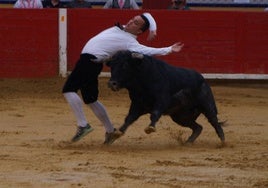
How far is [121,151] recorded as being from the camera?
368 inches

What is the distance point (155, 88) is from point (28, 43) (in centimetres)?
615

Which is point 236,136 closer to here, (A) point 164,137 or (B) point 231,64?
(A) point 164,137

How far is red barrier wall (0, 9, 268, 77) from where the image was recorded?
49.9ft

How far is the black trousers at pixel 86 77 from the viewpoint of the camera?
9430 millimetres

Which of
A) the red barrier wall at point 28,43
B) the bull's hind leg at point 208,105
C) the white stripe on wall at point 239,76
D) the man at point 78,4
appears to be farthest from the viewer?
the white stripe on wall at point 239,76

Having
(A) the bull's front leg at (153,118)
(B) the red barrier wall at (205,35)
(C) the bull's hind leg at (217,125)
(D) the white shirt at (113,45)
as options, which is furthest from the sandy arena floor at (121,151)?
(B) the red barrier wall at (205,35)

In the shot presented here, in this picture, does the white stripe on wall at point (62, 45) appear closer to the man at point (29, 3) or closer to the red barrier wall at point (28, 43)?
the red barrier wall at point (28, 43)

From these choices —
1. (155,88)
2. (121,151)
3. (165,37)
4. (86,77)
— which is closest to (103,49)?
(86,77)

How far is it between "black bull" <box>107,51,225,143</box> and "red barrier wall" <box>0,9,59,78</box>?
555cm

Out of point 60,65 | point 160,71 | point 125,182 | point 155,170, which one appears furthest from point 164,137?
point 60,65

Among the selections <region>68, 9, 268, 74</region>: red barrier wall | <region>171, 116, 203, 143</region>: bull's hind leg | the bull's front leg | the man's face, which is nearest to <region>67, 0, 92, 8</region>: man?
<region>68, 9, 268, 74</region>: red barrier wall

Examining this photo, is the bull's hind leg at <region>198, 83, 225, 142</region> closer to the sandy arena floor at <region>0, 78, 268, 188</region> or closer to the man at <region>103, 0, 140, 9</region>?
the sandy arena floor at <region>0, 78, 268, 188</region>

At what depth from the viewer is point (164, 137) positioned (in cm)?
1076

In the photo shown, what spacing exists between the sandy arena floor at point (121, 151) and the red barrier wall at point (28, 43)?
0.71 m
